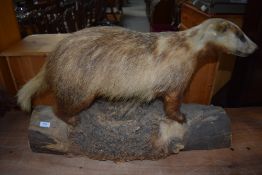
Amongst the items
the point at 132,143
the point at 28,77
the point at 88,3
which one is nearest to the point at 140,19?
the point at 88,3

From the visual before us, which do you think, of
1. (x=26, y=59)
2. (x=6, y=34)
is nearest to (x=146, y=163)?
(x=26, y=59)

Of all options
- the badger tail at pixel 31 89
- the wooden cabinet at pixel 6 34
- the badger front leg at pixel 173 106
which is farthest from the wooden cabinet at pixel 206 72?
the wooden cabinet at pixel 6 34

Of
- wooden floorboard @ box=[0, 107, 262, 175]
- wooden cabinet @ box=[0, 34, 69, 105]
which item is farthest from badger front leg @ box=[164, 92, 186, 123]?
wooden cabinet @ box=[0, 34, 69, 105]

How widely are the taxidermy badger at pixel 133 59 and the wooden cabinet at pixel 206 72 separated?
0.27 metres

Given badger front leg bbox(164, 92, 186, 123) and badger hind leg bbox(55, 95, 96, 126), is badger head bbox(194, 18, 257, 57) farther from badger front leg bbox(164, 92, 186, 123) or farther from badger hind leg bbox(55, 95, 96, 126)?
badger hind leg bbox(55, 95, 96, 126)

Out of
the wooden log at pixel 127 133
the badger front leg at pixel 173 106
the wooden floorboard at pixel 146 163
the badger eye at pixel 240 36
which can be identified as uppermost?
the badger eye at pixel 240 36

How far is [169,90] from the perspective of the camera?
99cm

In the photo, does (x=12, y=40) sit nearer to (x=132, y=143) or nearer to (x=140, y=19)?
(x=132, y=143)

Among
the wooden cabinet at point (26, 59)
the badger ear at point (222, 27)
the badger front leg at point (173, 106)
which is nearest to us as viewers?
the badger ear at point (222, 27)

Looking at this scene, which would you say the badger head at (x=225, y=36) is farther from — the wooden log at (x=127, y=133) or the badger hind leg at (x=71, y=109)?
the badger hind leg at (x=71, y=109)

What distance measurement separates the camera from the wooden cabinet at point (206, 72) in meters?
1.36

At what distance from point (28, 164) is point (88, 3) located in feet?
6.33

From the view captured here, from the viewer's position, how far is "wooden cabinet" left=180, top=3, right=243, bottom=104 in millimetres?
1358

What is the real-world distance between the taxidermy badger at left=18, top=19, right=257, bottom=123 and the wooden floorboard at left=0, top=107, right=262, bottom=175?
324mm
